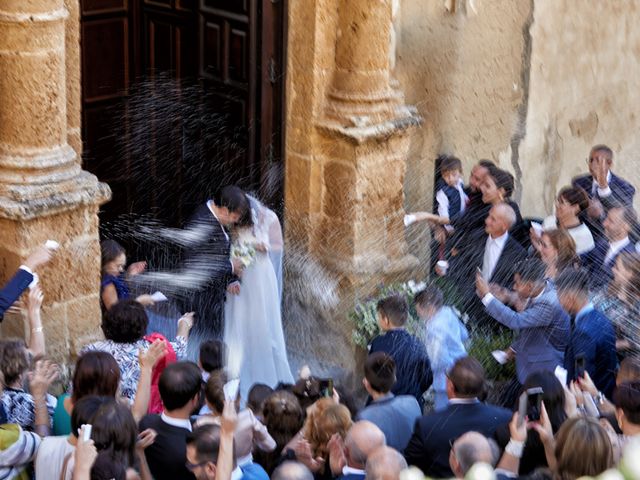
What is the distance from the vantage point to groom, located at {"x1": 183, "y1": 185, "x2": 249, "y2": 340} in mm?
8578

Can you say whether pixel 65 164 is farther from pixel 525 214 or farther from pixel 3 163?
pixel 525 214

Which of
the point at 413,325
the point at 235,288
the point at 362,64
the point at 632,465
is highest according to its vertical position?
the point at 632,465

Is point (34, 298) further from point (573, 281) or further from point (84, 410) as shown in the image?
point (573, 281)

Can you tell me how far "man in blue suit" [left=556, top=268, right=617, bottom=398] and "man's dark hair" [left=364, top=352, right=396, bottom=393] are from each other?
115cm

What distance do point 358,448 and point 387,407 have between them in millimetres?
929

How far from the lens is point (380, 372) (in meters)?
6.79

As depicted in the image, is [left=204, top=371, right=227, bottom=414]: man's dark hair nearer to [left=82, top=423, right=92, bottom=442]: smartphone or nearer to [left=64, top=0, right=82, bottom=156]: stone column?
[left=82, top=423, right=92, bottom=442]: smartphone

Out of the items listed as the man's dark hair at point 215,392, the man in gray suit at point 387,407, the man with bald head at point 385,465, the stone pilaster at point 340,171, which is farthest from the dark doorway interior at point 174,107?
the man with bald head at point 385,465

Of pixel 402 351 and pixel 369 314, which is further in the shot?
pixel 369 314

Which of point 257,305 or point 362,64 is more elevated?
point 362,64

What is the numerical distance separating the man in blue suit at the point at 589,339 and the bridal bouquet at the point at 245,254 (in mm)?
2074

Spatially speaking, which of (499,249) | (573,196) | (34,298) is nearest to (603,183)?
(573,196)

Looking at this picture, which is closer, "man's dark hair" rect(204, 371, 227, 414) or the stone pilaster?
"man's dark hair" rect(204, 371, 227, 414)

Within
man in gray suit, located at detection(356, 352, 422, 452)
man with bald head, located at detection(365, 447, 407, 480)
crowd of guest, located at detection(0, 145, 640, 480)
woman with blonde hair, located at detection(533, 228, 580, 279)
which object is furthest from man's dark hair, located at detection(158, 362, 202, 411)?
woman with blonde hair, located at detection(533, 228, 580, 279)
